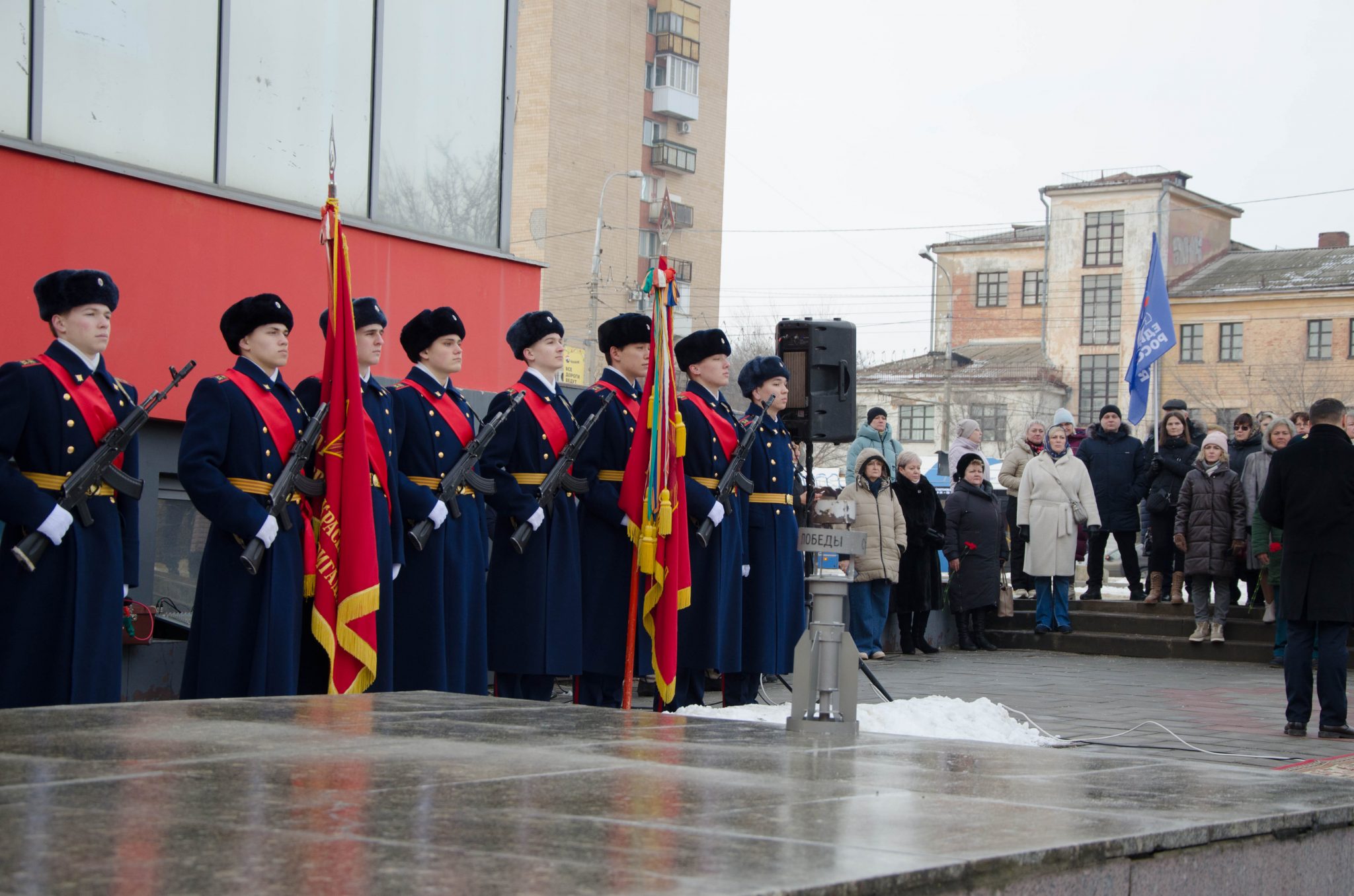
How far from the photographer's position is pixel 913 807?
11.2 feet

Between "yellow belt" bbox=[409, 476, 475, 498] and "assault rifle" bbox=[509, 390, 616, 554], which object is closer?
"yellow belt" bbox=[409, 476, 475, 498]

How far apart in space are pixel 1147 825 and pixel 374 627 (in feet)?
13.1

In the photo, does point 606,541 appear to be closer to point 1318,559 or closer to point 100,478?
point 100,478

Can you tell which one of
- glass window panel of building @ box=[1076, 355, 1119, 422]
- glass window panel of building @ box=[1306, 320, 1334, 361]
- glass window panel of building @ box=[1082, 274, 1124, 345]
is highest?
glass window panel of building @ box=[1082, 274, 1124, 345]

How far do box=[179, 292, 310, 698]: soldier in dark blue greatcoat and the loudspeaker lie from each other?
4074 millimetres

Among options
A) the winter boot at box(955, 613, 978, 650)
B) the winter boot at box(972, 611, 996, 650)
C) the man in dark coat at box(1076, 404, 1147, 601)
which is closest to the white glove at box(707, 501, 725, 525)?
the winter boot at box(955, 613, 978, 650)

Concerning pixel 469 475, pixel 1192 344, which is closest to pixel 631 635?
pixel 469 475

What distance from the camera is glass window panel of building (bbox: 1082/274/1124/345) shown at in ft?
193

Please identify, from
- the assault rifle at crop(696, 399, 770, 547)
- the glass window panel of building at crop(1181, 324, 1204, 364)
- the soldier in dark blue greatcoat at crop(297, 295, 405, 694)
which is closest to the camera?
the soldier in dark blue greatcoat at crop(297, 295, 405, 694)

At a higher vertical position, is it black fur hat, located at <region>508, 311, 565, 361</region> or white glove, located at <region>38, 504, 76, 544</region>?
black fur hat, located at <region>508, 311, 565, 361</region>

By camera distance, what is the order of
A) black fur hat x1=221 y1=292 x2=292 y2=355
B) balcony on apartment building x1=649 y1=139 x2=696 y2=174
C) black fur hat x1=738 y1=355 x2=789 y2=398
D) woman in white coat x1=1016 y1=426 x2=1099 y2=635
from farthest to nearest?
balcony on apartment building x1=649 y1=139 x2=696 y2=174, woman in white coat x1=1016 y1=426 x2=1099 y2=635, black fur hat x1=738 y1=355 x2=789 y2=398, black fur hat x1=221 y1=292 x2=292 y2=355

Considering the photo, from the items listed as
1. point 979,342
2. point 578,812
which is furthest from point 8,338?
point 979,342

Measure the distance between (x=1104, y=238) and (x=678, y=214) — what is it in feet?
51.0

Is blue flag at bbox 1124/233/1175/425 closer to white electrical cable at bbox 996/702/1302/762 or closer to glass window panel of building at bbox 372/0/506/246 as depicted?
glass window panel of building at bbox 372/0/506/246
